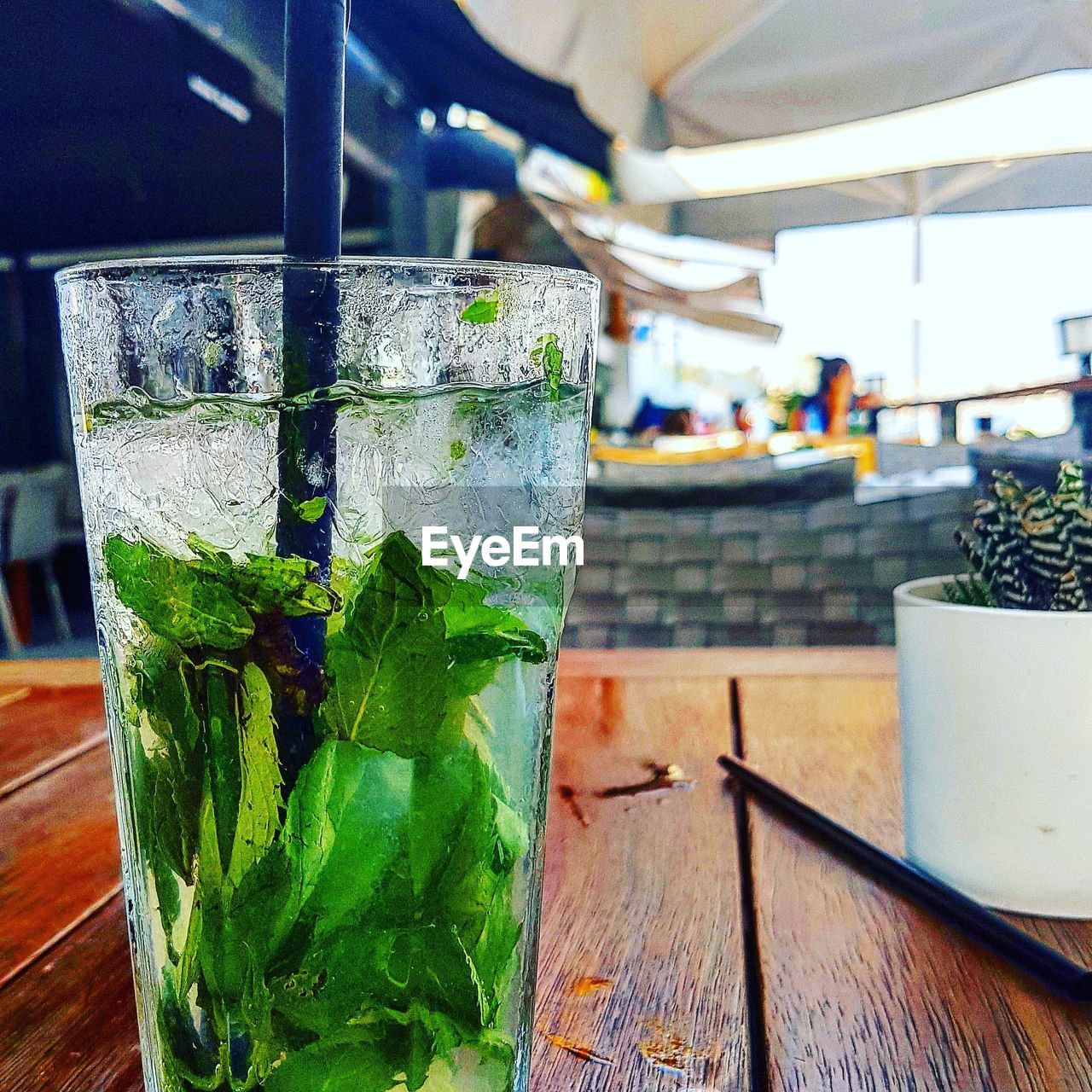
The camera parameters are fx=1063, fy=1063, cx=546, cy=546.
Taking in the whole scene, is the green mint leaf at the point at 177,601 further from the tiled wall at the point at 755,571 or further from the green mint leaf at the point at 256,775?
the tiled wall at the point at 755,571

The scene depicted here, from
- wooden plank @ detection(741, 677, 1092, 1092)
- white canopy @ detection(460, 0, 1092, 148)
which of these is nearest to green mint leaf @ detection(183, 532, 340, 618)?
wooden plank @ detection(741, 677, 1092, 1092)

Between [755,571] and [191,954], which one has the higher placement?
[191,954]

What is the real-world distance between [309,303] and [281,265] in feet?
0.03

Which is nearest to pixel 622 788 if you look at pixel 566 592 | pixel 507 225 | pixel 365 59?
pixel 566 592

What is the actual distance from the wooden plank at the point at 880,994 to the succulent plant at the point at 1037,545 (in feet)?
0.43

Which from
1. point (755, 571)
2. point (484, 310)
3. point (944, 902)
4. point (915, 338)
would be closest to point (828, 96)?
point (755, 571)

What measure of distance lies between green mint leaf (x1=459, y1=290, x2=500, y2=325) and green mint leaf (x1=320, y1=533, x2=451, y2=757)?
0.18 feet

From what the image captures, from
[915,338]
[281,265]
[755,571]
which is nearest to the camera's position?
[281,265]

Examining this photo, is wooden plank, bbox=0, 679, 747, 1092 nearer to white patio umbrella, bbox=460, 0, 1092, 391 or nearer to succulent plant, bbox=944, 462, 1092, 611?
succulent plant, bbox=944, 462, 1092, 611

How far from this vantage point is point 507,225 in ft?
15.0

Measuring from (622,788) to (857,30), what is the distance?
2686mm

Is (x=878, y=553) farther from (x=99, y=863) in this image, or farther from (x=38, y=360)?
(x=38, y=360)

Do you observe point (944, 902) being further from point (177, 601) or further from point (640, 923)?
point (177, 601)

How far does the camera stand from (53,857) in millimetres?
523
